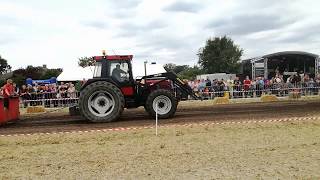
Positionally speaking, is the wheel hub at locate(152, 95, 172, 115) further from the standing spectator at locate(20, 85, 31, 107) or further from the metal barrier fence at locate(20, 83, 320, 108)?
the standing spectator at locate(20, 85, 31, 107)

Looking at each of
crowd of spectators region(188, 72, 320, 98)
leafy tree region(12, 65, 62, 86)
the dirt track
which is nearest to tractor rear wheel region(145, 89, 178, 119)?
the dirt track

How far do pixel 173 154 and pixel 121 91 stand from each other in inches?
251

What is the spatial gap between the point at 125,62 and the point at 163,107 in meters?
1.76

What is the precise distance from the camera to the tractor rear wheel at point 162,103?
14.6m

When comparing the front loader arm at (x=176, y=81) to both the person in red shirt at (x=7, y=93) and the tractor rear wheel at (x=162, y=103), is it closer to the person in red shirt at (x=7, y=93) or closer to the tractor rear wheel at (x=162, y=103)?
the tractor rear wheel at (x=162, y=103)

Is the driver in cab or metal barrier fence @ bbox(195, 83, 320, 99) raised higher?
the driver in cab

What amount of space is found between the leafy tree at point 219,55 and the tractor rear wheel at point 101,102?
64.3m

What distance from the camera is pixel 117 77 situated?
14961mm

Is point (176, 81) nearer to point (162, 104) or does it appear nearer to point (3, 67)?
point (162, 104)

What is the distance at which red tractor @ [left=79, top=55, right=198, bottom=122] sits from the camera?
14.3 metres

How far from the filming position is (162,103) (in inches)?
583

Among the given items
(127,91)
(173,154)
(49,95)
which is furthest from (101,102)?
(49,95)

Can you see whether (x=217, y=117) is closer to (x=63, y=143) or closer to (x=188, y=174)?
(x=63, y=143)

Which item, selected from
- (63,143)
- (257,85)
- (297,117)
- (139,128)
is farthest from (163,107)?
(257,85)
